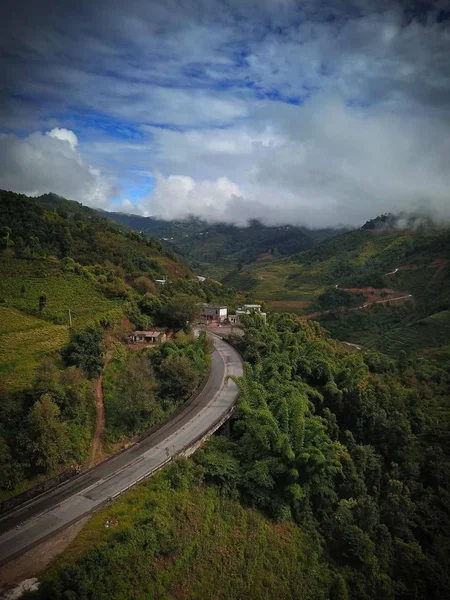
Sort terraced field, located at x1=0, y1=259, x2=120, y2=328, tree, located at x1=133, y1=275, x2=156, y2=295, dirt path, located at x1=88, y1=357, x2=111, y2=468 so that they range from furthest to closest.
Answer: tree, located at x1=133, y1=275, x2=156, y2=295
terraced field, located at x1=0, y1=259, x2=120, y2=328
dirt path, located at x1=88, y1=357, x2=111, y2=468

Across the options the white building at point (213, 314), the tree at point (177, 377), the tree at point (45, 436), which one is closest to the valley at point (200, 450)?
the tree at point (45, 436)

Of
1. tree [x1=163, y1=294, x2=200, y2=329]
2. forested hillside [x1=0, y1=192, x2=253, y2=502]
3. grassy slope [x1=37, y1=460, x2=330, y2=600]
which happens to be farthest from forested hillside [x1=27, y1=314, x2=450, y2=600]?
tree [x1=163, y1=294, x2=200, y2=329]

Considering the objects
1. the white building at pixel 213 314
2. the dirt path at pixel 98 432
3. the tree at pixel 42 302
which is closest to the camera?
the dirt path at pixel 98 432

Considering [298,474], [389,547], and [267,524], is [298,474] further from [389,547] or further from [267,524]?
[389,547]

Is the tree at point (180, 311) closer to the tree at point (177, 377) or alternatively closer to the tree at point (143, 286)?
the tree at point (143, 286)

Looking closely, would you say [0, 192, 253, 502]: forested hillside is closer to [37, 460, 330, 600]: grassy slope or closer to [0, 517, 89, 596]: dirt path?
[0, 517, 89, 596]: dirt path

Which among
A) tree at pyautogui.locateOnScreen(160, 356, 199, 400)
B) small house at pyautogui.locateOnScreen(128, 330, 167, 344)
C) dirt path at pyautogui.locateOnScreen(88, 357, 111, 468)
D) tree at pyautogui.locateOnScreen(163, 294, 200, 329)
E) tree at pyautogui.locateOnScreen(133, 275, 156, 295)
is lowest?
Answer: dirt path at pyautogui.locateOnScreen(88, 357, 111, 468)

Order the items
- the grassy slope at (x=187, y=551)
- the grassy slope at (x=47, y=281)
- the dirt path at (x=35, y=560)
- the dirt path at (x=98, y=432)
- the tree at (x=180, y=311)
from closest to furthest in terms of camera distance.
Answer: the dirt path at (x=35, y=560)
the grassy slope at (x=187, y=551)
the dirt path at (x=98, y=432)
the grassy slope at (x=47, y=281)
the tree at (x=180, y=311)
